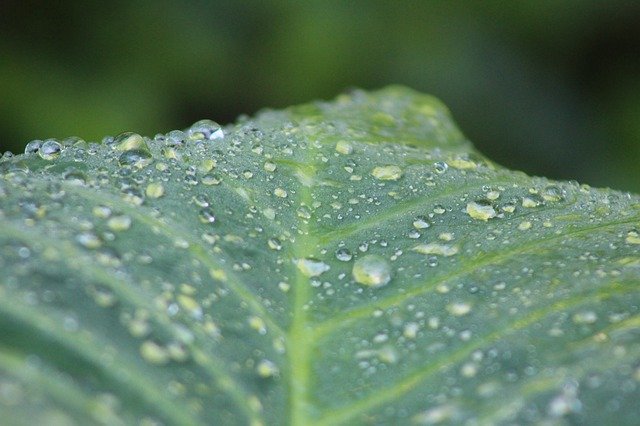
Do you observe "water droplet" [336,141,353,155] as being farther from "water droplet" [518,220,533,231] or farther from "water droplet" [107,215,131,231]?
"water droplet" [107,215,131,231]

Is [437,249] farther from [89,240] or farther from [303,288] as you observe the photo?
[89,240]

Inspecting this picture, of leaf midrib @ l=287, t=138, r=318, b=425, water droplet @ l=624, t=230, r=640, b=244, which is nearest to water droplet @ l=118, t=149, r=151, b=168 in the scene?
leaf midrib @ l=287, t=138, r=318, b=425

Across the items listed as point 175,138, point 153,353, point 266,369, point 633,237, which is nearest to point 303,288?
point 266,369

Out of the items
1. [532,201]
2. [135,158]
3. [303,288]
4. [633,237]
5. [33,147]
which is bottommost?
[633,237]

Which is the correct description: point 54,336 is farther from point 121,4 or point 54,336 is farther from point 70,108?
point 121,4

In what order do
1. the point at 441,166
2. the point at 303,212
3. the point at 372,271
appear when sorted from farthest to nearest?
the point at 441,166 → the point at 303,212 → the point at 372,271

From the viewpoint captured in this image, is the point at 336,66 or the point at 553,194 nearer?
the point at 553,194

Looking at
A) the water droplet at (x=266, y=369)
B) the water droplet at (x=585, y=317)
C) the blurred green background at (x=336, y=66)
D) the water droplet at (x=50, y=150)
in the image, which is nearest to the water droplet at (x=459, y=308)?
the water droplet at (x=585, y=317)

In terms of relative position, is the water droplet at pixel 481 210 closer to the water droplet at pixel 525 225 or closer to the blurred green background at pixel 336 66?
the water droplet at pixel 525 225

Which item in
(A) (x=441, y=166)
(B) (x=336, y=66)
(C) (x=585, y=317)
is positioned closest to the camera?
(C) (x=585, y=317)
